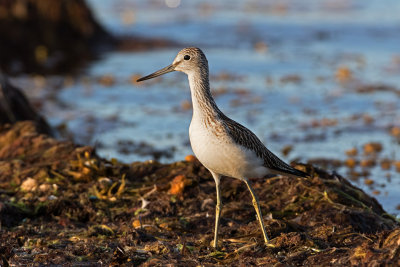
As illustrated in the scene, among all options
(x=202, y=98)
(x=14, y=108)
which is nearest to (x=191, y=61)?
(x=202, y=98)

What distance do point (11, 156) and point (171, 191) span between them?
2111 millimetres

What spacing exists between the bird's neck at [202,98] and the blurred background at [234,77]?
2.60 m

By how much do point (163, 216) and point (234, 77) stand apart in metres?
7.01

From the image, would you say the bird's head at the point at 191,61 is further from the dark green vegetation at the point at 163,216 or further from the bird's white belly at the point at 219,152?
the dark green vegetation at the point at 163,216

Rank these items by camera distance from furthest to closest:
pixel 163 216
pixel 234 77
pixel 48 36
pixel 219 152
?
1. pixel 48 36
2. pixel 234 77
3. pixel 163 216
4. pixel 219 152

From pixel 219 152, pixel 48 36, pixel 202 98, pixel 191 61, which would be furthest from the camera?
pixel 48 36

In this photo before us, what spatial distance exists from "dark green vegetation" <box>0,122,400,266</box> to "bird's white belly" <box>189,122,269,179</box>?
583 millimetres

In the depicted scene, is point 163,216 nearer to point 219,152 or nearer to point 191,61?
point 219,152

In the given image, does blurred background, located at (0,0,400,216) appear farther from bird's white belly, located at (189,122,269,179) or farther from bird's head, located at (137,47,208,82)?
bird's head, located at (137,47,208,82)

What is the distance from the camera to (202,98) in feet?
16.7

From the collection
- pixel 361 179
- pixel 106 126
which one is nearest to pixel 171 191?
pixel 361 179

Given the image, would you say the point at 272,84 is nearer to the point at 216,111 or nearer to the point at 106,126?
the point at 106,126

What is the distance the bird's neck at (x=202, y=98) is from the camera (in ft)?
16.3

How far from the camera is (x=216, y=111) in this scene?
5.03 meters
